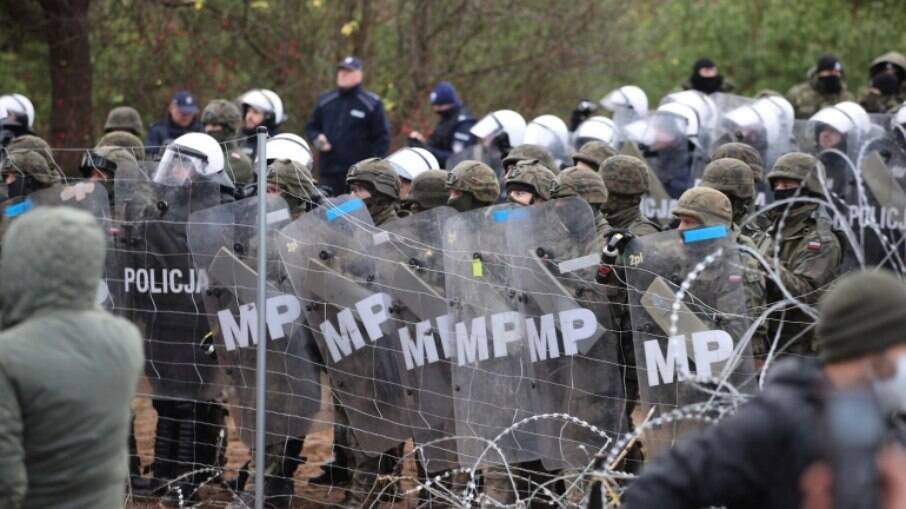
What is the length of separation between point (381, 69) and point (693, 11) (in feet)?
21.8

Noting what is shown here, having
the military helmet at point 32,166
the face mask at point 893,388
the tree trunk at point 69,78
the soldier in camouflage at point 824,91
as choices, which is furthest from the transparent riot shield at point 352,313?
the tree trunk at point 69,78

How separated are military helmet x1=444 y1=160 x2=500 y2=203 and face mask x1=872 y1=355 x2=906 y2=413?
4792 mm

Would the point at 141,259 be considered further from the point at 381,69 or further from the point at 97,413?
the point at 381,69

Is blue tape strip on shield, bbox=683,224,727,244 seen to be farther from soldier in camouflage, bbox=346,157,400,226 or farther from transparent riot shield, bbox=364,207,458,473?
soldier in camouflage, bbox=346,157,400,226

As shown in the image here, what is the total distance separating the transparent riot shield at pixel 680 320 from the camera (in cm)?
621

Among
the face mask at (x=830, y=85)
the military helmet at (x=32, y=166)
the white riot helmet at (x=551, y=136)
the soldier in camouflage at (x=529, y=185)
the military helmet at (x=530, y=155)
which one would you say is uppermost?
the face mask at (x=830, y=85)

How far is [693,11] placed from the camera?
73.0 feet

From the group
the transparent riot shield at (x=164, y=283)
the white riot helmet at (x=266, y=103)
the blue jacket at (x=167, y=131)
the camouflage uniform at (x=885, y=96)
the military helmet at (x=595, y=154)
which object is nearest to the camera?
the transparent riot shield at (x=164, y=283)

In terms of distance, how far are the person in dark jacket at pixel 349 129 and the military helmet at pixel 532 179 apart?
5464mm

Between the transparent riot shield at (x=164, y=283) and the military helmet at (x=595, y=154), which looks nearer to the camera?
the transparent riot shield at (x=164, y=283)

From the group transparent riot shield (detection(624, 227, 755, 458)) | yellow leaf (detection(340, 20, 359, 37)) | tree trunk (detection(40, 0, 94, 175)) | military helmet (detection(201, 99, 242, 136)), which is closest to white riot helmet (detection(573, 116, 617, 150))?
military helmet (detection(201, 99, 242, 136))

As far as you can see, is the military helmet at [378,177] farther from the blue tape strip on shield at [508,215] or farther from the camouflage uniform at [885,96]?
the camouflage uniform at [885,96]

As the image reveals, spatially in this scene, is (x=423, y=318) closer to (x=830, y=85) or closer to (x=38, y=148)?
(x=38, y=148)

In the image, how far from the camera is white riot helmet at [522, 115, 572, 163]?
1222cm
